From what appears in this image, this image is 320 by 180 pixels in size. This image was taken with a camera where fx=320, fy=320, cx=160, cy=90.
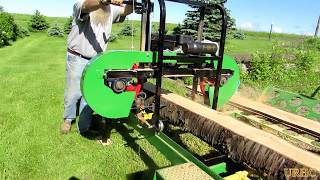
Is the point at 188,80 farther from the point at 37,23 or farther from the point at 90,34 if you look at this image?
the point at 37,23

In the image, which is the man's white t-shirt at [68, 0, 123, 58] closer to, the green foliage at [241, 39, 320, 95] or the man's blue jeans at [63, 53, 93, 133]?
the man's blue jeans at [63, 53, 93, 133]

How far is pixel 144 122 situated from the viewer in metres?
3.55

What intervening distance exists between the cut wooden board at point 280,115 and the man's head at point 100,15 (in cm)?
233

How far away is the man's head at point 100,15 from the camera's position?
14.9ft

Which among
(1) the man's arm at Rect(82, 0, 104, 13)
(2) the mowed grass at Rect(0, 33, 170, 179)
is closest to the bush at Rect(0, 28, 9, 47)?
(2) the mowed grass at Rect(0, 33, 170, 179)

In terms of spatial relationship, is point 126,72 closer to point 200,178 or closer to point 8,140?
point 200,178

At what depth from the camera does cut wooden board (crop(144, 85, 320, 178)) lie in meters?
2.42

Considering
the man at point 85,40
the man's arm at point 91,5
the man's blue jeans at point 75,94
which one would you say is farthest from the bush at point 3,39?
the man's arm at point 91,5

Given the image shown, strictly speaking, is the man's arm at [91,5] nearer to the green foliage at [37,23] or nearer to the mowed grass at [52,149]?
the mowed grass at [52,149]

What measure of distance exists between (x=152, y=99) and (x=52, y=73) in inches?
274

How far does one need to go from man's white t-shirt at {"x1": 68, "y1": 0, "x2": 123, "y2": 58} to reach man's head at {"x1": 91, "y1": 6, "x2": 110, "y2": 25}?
36 millimetres

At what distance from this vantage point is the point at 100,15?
457 centimetres

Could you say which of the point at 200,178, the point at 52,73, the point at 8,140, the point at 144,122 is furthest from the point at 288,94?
the point at 52,73

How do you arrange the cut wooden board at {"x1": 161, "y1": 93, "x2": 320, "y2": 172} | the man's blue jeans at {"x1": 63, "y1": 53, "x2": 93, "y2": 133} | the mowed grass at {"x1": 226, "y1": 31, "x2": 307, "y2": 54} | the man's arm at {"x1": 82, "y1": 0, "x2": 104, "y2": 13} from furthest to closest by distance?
the mowed grass at {"x1": 226, "y1": 31, "x2": 307, "y2": 54}, the man's blue jeans at {"x1": 63, "y1": 53, "x2": 93, "y2": 133}, the man's arm at {"x1": 82, "y1": 0, "x2": 104, "y2": 13}, the cut wooden board at {"x1": 161, "y1": 93, "x2": 320, "y2": 172}
